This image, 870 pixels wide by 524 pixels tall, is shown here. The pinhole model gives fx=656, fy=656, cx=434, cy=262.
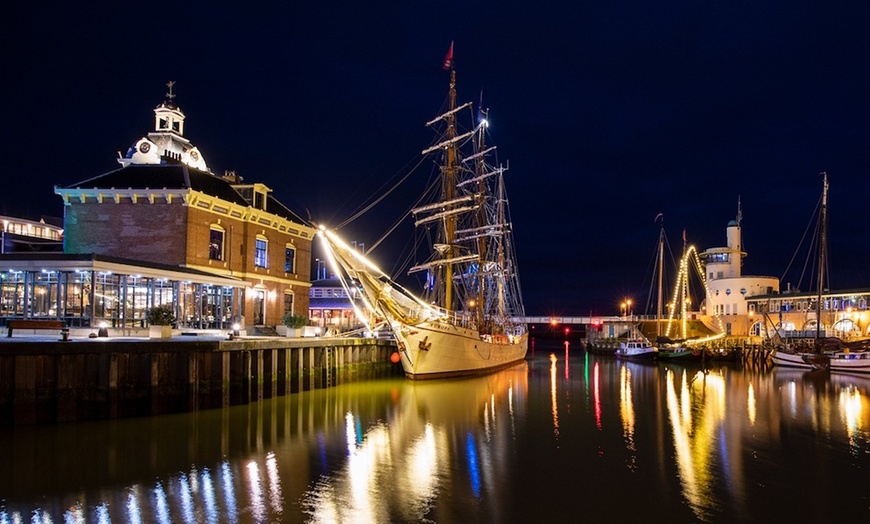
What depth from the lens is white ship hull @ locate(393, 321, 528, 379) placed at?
139ft

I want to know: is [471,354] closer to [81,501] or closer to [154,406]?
[154,406]

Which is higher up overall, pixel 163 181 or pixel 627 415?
pixel 163 181

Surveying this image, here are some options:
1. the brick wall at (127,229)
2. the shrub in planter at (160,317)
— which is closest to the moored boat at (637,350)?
the brick wall at (127,229)

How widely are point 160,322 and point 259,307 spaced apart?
1602 cm

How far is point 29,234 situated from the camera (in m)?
71.0

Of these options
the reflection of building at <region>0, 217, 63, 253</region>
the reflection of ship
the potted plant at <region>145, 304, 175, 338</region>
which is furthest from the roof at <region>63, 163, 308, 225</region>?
the reflection of ship

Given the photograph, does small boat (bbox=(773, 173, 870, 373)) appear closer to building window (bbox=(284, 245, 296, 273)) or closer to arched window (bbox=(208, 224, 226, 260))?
building window (bbox=(284, 245, 296, 273))

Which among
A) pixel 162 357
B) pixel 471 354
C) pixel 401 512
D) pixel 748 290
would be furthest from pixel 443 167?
pixel 748 290

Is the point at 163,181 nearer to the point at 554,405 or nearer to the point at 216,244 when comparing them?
the point at 216,244

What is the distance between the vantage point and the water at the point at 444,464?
611 inches

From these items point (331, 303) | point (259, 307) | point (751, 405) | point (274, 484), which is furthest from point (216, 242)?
point (751, 405)

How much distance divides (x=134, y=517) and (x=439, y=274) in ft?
134

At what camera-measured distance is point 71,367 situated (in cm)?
2328

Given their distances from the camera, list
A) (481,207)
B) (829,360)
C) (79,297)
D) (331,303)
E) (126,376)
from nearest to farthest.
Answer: (126,376) → (79,297) → (829,360) → (481,207) → (331,303)
